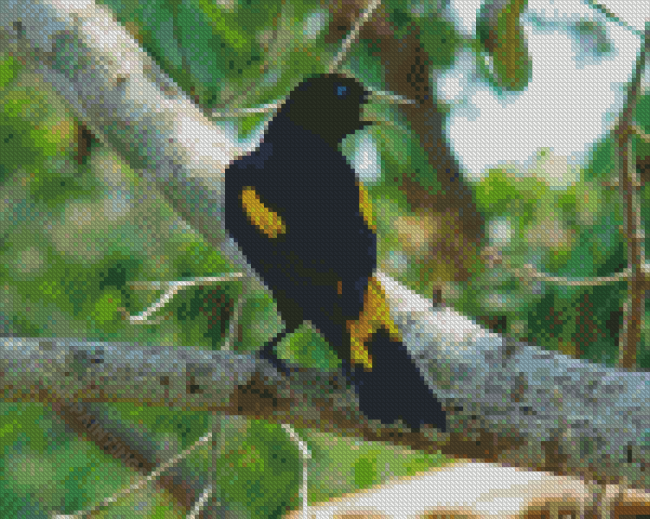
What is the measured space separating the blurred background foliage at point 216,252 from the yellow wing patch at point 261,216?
1.70 feet

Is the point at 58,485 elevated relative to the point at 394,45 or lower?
lower

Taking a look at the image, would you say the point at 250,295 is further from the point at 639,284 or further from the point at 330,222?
the point at 639,284

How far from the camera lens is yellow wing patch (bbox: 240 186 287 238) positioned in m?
0.77

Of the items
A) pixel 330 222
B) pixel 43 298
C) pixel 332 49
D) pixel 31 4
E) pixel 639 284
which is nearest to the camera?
pixel 330 222

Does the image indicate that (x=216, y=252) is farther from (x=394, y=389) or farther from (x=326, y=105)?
(x=394, y=389)

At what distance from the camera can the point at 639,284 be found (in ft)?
3.64

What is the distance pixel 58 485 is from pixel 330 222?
1220 millimetres

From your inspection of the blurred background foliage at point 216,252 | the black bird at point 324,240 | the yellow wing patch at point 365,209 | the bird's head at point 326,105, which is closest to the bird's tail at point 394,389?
the black bird at point 324,240

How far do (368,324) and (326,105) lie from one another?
33 cm

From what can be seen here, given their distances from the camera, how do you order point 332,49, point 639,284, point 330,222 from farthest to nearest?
1. point 332,49
2. point 639,284
3. point 330,222

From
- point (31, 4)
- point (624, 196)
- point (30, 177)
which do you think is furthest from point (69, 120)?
point (624, 196)

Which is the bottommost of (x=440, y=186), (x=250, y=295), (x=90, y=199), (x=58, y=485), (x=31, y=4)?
(x=58, y=485)

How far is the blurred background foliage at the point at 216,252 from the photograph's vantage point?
1342 millimetres

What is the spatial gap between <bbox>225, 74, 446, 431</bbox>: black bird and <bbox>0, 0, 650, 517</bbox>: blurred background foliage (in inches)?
18.1
